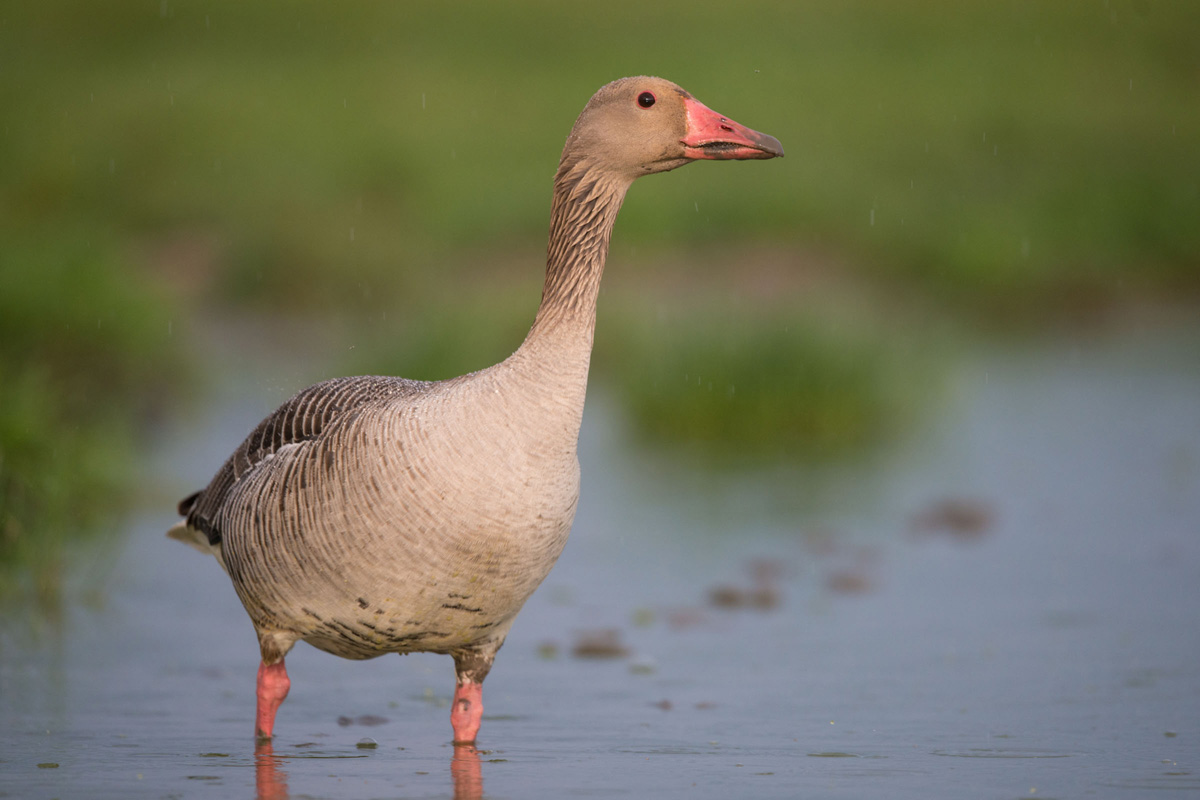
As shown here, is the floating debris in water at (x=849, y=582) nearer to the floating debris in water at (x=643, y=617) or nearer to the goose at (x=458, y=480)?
the floating debris in water at (x=643, y=617)

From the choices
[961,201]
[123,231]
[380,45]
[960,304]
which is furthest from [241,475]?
[380,45]

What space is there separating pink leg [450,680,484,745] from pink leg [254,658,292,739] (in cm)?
75

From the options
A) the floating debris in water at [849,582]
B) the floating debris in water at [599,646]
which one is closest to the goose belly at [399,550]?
the floating debris in water at [599,646]

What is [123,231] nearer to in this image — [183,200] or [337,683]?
[183,200]

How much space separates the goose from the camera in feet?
18.1

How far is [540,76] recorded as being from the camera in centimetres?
3134

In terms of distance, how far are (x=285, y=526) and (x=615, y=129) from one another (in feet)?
6.75

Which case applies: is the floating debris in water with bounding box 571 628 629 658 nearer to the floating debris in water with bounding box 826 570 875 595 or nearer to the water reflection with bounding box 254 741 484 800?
the floating debris in water with bounding box 826 570 875 595

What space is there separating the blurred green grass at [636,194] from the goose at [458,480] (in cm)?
336

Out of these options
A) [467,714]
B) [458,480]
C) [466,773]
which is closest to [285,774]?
[466,773]

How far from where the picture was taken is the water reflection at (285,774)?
5.72 metres

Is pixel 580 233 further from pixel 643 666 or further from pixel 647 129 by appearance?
pixel 643 666

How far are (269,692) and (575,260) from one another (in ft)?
7.60

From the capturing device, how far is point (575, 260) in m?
5.95
